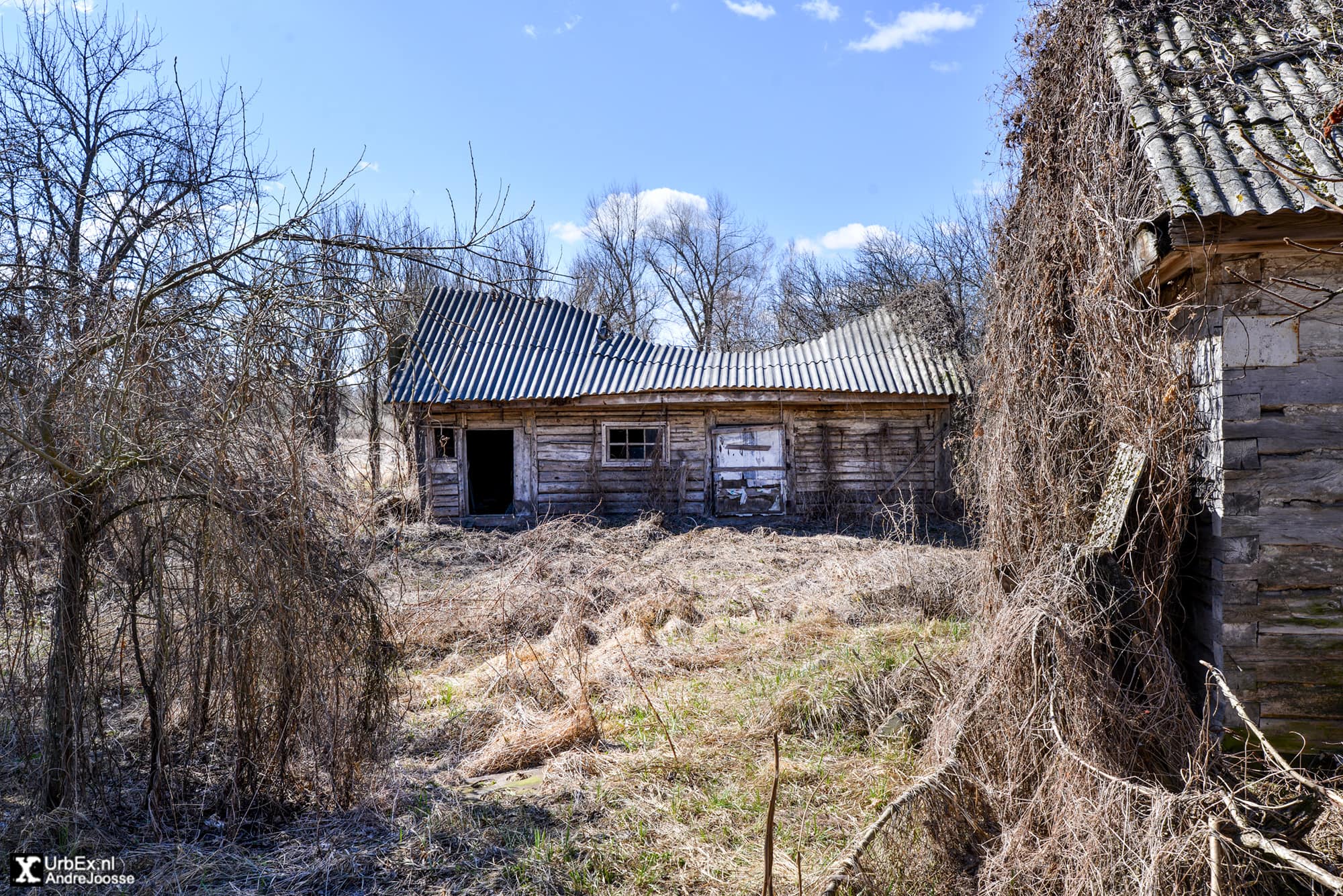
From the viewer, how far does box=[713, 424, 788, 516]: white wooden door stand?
14.2m

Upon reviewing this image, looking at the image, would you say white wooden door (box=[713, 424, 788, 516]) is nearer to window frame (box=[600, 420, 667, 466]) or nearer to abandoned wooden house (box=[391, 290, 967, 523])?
abandoned wooden house (box=[391, 290, 967, 523])

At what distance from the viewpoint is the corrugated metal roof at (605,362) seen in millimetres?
14000

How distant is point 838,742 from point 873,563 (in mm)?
3419

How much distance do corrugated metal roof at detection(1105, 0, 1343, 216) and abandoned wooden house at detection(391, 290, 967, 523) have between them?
8.78 metres

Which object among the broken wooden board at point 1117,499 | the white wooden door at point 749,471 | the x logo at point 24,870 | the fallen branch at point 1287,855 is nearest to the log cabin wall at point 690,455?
the white wooden door at point 749,471

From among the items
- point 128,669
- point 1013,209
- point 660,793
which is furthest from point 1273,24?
point 128,669

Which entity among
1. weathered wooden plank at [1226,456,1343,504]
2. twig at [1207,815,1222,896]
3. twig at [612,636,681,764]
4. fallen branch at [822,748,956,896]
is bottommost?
twig at [612,636,681,764]

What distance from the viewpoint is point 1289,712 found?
3.85 m

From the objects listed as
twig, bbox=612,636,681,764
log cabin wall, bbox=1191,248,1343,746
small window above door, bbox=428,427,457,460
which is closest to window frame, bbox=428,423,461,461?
small window above door, bbox=428,427,457,460

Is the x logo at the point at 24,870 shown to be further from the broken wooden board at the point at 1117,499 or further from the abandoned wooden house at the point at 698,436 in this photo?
the abandoned wooden house at the point at 698,436

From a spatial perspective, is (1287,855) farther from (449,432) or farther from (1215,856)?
(449,432)

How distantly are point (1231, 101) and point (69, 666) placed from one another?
6.82 metres

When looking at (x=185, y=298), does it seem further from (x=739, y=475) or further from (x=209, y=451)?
(x=739, y=475)

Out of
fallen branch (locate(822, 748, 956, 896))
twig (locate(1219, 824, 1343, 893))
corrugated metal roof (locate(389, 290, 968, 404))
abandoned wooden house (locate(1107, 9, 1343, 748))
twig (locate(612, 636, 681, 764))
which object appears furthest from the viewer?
corrugated metal roof (locate(389, 290, 968, 404))
